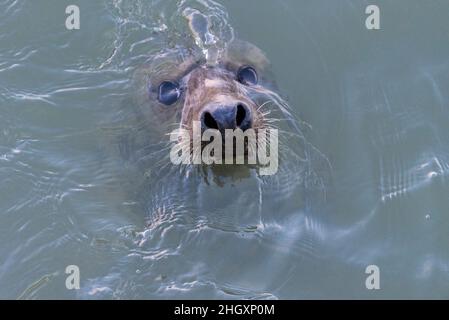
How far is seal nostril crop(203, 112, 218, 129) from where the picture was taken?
19.2 feet

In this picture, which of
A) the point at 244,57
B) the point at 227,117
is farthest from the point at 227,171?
the point at 244,57

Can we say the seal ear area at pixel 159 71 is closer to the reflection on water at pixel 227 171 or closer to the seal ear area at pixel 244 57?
the reflection on water at pixel 227 171

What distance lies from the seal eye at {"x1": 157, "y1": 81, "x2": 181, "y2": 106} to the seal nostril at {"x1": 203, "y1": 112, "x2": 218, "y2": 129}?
1.16 meters

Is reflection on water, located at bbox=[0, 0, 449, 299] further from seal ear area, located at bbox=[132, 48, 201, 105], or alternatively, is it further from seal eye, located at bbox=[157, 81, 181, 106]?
seal eye, located at bbox=[157, 81, 181, 106]

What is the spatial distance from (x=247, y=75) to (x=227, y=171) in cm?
107

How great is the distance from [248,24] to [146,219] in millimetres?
2751

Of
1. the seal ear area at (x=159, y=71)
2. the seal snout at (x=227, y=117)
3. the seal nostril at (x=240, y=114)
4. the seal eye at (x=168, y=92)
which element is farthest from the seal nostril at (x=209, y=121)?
the seal ear area at (x=159, y=71)

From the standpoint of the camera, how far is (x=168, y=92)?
714cm

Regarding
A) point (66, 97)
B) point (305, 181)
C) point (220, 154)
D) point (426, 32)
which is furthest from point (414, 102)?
point (66, 97)

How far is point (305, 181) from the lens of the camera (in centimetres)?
705

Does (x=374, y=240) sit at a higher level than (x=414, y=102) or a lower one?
lower

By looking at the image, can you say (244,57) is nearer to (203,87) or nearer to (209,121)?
(203,87)

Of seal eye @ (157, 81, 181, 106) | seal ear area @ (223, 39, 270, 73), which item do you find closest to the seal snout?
seal eye @ (157, 81, 181, 106)
